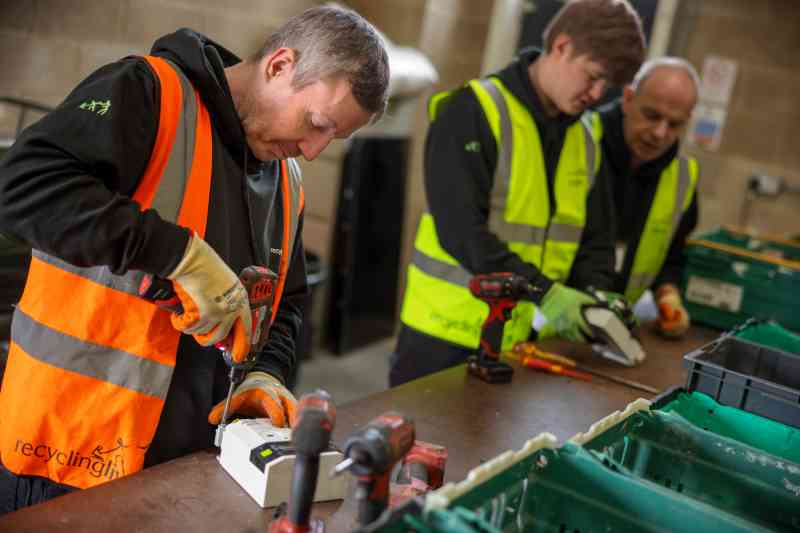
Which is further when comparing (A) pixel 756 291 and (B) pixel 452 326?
(A) pixel 756 291

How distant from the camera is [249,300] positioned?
1285 mm

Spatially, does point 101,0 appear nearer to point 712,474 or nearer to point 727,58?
point 712,474

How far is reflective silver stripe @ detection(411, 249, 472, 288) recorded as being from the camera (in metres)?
2.16

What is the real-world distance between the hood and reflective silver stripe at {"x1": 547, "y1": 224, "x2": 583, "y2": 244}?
1169 mm

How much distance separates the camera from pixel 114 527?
107 cm

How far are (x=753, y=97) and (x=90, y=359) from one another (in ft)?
12.7

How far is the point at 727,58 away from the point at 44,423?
13.0 feet

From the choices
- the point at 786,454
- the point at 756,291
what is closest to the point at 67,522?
the point at 786,454

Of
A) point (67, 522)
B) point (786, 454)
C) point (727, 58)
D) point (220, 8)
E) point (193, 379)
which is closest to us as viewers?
point (67, 522)

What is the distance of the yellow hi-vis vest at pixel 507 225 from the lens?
2145mm

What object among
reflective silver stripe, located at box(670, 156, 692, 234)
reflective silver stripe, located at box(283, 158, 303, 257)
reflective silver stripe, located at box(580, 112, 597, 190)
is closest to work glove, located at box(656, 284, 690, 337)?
reflective silver stripe, located at box(670, 156, 692, 234)

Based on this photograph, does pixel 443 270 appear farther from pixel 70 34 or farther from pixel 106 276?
pixel 70 34

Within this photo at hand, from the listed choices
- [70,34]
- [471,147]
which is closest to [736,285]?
[471,147]

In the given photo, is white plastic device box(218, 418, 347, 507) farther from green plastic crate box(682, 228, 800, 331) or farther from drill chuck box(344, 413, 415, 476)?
green plastic crate box(682, 228, 800, 331)
